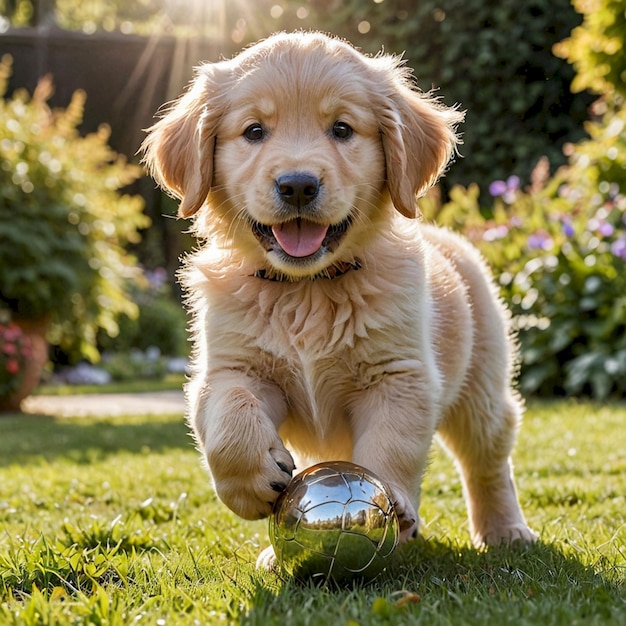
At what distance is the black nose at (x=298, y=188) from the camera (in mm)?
2852

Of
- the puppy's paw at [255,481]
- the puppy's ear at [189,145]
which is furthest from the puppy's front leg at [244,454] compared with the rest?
the puppy's ear at [189,145]

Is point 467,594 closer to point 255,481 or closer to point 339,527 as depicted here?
point 339,527

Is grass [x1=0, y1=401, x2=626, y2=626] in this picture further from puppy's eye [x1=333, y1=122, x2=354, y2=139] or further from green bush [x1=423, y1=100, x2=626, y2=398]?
green bush [x1=423, y1=100, x2=626, y2=398]

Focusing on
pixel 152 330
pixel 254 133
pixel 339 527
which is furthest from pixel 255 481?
pixel 152 330

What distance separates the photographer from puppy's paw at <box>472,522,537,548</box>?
3461 mm

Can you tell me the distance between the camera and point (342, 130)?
3.12 meters

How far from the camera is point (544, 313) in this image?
27.5 feet

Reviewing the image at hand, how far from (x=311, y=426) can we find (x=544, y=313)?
5646 mm

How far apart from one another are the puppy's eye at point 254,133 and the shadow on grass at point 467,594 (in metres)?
1.40

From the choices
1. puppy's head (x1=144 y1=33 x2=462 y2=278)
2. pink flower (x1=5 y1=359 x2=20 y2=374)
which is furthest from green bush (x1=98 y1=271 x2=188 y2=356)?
puppy's head (x1=144 y1=33 x2=462 y2=278)

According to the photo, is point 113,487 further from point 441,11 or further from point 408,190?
point 441,11

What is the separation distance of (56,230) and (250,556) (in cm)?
701

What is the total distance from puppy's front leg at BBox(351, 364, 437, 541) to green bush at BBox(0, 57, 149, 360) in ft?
22.4

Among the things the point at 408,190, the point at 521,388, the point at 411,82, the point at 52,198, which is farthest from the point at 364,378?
the point at 52,198
